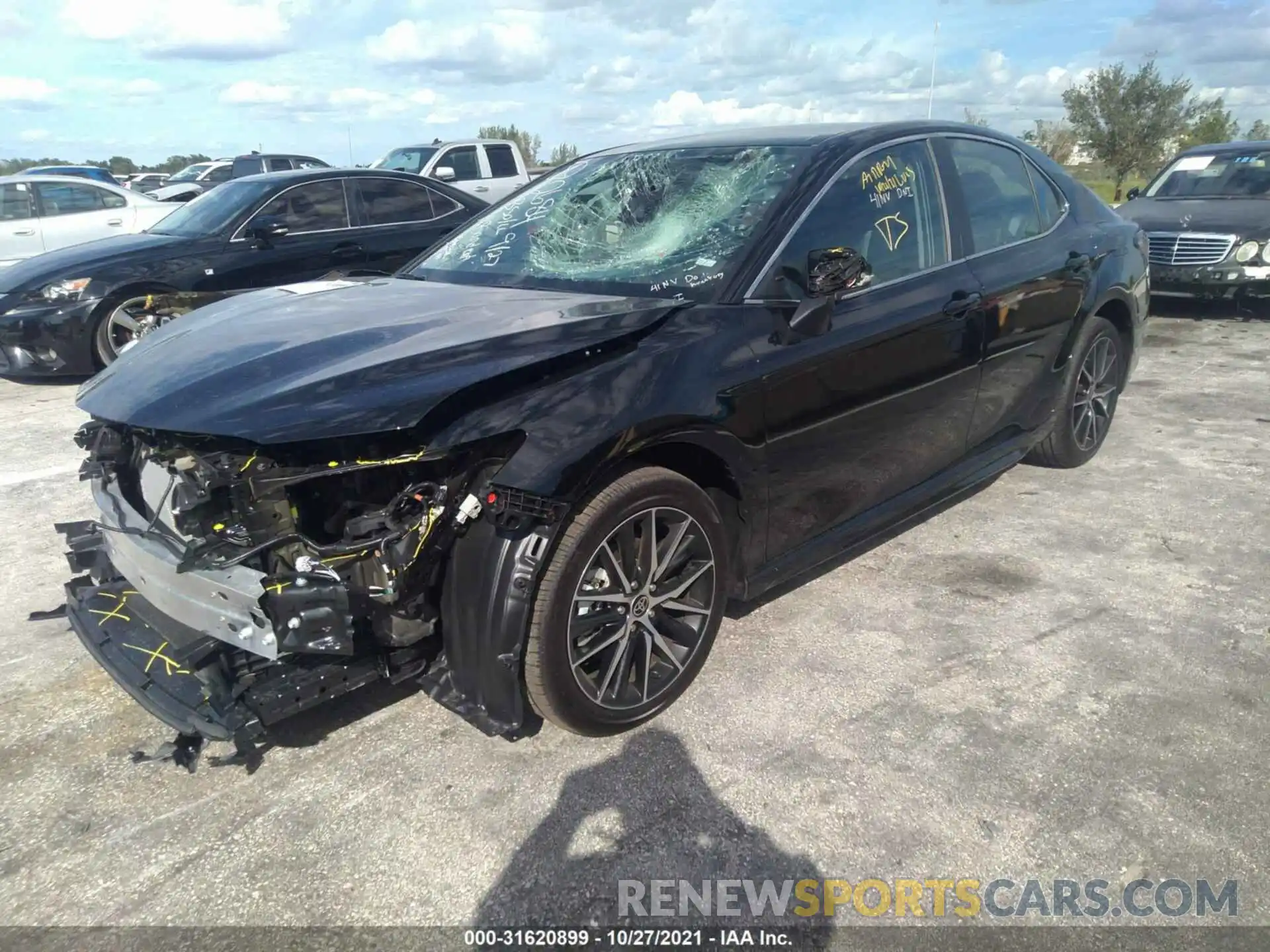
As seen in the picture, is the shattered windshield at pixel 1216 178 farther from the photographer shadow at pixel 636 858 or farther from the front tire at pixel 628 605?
the photographer shadow at pixel 636 858

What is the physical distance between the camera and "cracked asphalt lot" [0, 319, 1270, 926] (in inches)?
90.8

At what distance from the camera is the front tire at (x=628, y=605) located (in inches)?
101

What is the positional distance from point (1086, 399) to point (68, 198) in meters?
11.0

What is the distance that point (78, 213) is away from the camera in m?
10.5

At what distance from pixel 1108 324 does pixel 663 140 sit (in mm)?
2614

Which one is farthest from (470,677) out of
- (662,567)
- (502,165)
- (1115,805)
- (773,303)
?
(502,165)

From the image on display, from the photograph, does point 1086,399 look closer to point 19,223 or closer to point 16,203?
point 19,223

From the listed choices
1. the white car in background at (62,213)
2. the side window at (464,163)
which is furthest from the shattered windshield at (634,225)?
the side window at (464,163)

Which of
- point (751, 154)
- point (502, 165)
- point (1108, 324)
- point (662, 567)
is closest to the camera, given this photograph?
point (662, 567)

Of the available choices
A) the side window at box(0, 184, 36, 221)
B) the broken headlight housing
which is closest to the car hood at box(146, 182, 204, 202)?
the side window at box(0, 184, 36, 221)

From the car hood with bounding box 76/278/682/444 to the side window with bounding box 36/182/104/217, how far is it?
8.98 metres

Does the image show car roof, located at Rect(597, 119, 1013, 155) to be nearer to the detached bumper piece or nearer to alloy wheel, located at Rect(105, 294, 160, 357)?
the detached bumper piece

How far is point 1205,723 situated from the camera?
2877mm

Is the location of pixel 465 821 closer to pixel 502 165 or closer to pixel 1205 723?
pixel 1205 723
